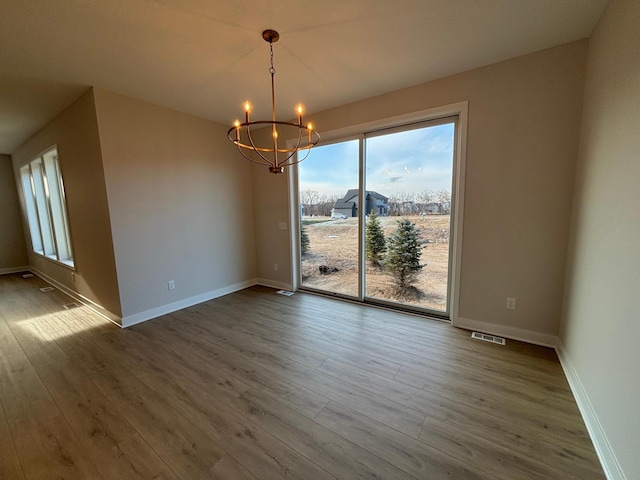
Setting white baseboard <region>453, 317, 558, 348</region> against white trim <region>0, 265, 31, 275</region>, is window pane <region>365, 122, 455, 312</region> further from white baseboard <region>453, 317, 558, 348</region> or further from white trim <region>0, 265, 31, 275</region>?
white trim <region>0, 265, 31, 275</region>

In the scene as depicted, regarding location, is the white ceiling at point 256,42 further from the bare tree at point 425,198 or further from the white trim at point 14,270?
the white trim at point 14,270

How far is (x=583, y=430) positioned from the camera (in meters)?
1.48

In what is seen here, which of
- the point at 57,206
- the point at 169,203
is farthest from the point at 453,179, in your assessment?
the point at 57,206

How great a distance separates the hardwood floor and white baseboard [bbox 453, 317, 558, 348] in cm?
11

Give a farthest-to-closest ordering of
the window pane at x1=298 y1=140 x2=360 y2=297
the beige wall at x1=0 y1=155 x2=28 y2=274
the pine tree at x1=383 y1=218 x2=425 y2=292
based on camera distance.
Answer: the beige wall at x1=0 y1=155 x2=28 y2=274
the window pane at x1=298 y1=140 x2=360 y2=297
the pine tree at x1=383 y1=218 x2=425 y2=292

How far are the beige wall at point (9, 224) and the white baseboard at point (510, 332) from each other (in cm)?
934

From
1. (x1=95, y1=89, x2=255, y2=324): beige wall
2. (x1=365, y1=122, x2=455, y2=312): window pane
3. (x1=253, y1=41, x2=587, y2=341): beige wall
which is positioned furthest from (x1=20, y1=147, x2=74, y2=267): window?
(x1=253, y1=41, x2=587, y2=341): beige wall

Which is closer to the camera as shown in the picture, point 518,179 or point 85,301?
point 518,179

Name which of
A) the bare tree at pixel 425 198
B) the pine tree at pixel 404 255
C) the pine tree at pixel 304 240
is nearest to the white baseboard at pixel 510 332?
the pine tree at pixel 404 255

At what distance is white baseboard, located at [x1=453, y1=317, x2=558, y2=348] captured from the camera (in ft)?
7.69

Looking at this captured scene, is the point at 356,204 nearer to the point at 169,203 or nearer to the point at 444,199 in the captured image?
the point at 444,199

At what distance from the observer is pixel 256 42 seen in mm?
1982

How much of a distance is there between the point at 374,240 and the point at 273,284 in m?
2.02

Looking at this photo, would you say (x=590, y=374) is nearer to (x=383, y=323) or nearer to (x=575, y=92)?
(x=383, y=323)
